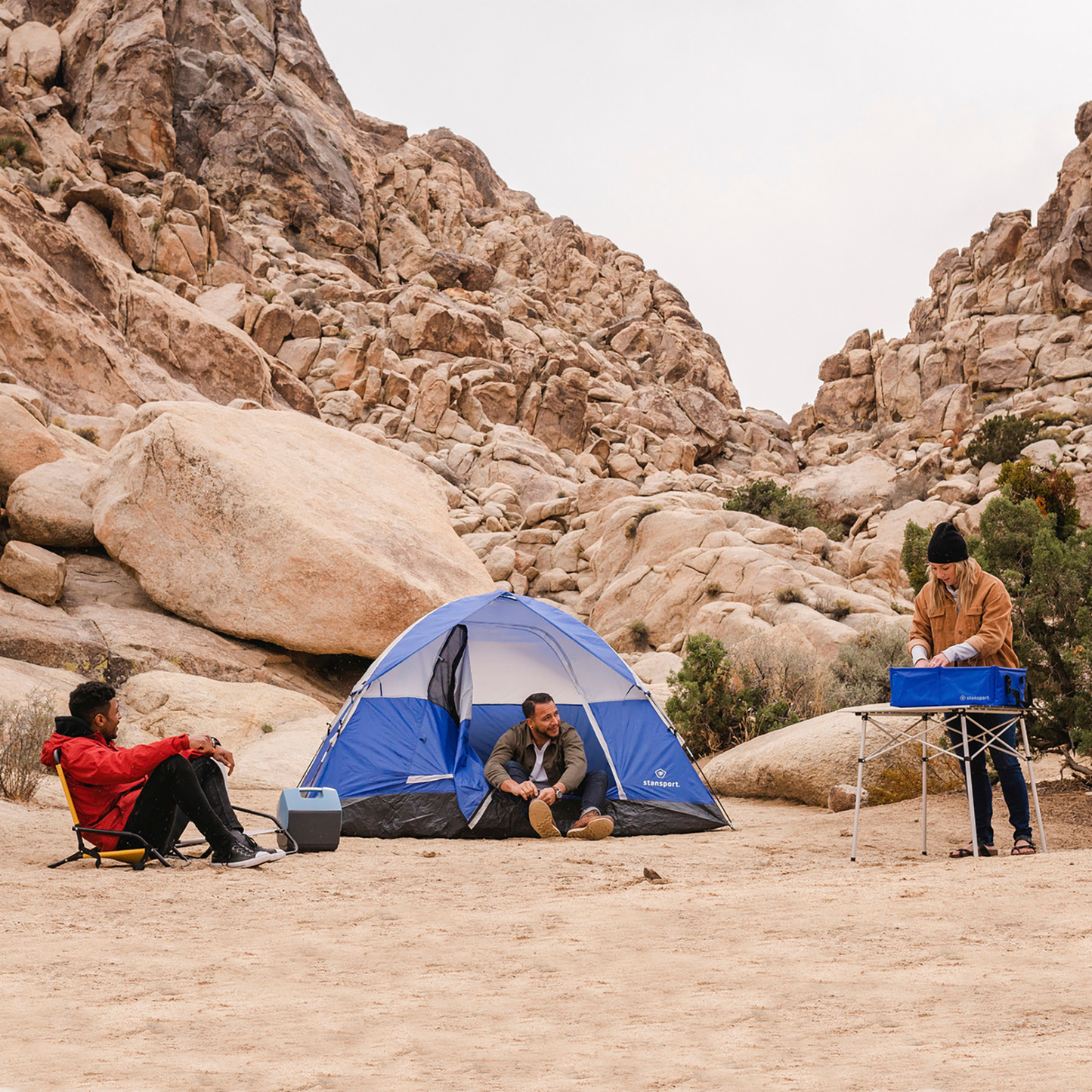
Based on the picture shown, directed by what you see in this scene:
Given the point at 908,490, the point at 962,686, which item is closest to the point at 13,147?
the point at 908,490

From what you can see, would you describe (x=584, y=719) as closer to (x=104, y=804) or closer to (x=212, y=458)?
(x=104, y=804)

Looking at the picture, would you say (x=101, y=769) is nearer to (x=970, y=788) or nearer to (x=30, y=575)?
(x=970, y=788)

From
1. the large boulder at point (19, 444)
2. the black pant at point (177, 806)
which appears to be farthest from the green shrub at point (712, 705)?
the large boulder at point (19, 444)

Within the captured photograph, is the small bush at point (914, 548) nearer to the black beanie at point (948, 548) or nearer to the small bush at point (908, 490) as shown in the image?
the black beanie at point (948, 548)

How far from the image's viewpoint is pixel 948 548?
6.58 metres

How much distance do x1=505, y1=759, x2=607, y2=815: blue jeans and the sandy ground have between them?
66.4 inches

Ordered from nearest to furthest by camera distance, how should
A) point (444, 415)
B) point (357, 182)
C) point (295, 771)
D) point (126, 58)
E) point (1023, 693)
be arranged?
point (1023, 693) < point (295, 771) < point (444, 415) < point (126, 58) < point (357, 182)

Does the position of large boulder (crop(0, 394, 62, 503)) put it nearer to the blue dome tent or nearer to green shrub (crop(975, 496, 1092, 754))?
the blue dome tent

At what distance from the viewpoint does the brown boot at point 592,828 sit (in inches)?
311

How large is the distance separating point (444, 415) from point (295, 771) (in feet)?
113

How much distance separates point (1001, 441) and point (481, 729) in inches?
1135

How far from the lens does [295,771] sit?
10430mm

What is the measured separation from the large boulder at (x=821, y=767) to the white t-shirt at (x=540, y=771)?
290 centimetres

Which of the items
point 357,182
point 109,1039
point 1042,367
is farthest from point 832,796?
point 357,182
